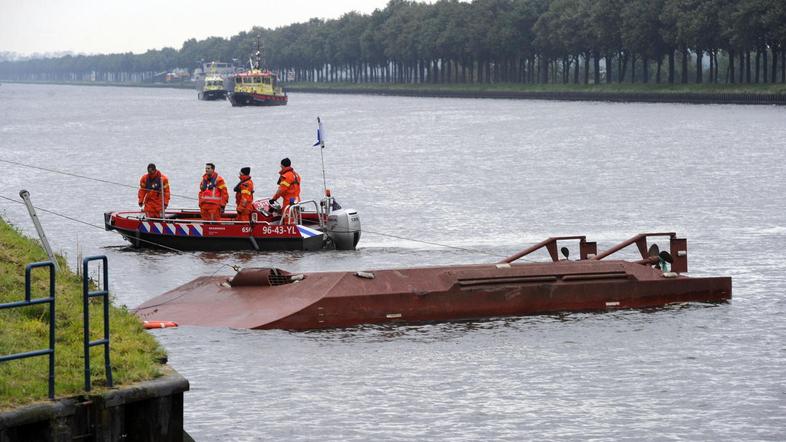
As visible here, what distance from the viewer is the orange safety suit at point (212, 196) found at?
3681 centimetres

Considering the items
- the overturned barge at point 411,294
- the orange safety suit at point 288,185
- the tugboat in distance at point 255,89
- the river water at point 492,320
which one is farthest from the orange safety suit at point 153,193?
the tugboat in distance at point 255,89

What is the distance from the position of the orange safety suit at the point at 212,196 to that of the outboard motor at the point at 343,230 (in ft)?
9.58

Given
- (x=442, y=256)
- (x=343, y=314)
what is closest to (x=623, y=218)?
(x=442, y=256)

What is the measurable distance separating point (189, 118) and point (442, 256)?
124 m

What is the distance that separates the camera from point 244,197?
37.0 m

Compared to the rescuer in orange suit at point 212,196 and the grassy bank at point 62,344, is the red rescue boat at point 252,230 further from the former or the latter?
the grassy bank at point 62,344

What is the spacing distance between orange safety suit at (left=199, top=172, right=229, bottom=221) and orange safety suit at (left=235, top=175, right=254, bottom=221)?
38 cm

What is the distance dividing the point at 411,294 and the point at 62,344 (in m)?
10.3

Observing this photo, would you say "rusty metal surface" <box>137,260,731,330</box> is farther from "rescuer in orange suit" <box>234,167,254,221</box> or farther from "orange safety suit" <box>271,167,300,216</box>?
"orange safety suit" <box>271,167,300,216</box>

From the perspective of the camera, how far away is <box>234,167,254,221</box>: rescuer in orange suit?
1443 inches

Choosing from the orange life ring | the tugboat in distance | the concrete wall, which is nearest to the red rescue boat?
the orange life ring

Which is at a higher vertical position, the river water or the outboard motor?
the outboard motor

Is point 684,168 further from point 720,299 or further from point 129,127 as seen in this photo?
point 129,127

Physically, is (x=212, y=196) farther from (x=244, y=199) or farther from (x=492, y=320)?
(x=492, y=320)
